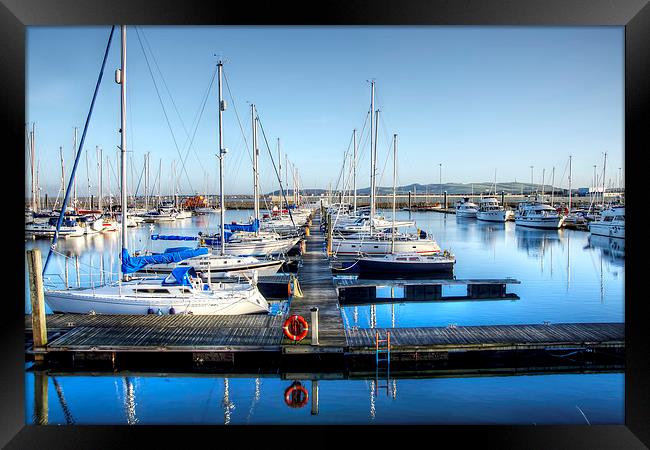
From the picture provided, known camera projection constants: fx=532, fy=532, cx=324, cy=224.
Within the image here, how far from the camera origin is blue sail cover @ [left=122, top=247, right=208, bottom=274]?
11984 mm

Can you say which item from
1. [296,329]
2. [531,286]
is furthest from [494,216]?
[296,329]

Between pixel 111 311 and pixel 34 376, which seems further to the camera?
pixel 111 311

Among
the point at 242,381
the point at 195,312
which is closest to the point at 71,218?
the point at 195,312

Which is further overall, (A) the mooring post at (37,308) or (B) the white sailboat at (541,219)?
(B) the white sailboat at (541,219)

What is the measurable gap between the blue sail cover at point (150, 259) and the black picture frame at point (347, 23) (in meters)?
7.40

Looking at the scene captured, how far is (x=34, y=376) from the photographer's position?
8641 mm

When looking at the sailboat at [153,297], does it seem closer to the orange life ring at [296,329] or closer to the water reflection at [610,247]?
the orange life ring at [296,329]

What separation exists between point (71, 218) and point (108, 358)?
3062 cm

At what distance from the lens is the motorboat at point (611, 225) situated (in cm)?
3322

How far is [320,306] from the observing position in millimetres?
11555

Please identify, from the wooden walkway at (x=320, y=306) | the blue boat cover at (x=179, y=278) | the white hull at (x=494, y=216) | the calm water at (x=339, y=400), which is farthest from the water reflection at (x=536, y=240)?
the blue boat cover at (x=179, y=278)

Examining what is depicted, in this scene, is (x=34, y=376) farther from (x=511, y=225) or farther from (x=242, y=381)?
(x=511, y=225)

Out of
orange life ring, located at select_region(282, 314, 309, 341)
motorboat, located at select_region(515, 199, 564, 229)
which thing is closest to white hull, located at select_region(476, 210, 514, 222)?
motorboat, located at select_region(515, 199, 564, 229)

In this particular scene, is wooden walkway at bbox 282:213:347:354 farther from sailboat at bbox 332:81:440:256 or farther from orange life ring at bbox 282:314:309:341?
sailboat at bbox 332:81:440:256
